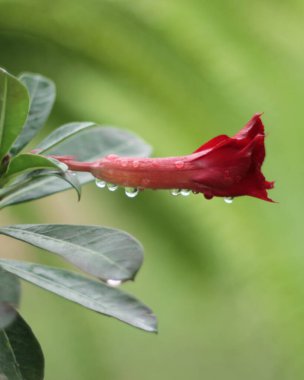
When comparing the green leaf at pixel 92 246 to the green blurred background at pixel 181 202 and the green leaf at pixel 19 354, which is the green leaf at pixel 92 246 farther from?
the green blurred background at pixel 181 202

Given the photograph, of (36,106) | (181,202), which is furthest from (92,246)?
(181,202)

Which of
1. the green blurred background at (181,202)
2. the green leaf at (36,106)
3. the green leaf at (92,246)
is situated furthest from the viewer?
the green blurred background at (181,202)

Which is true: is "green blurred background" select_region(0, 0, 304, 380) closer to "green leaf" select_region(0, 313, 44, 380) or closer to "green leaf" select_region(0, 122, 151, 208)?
"green leaf" select_region(0, 122, 151, 208)

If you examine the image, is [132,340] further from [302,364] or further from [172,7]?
[172,7]

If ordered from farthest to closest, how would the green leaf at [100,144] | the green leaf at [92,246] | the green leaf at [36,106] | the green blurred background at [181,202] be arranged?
the green blurred background at [181,202] → the green leaf at [100,144] → the green leaf at [36,106] → the green leaf at [92,246]

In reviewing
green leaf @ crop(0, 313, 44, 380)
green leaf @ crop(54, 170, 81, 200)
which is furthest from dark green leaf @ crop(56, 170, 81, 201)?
green leaf @ crop(0, 313, 44, 380)

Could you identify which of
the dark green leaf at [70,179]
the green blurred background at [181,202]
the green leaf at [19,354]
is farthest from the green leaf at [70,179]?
the green blurred background at [181,202]
